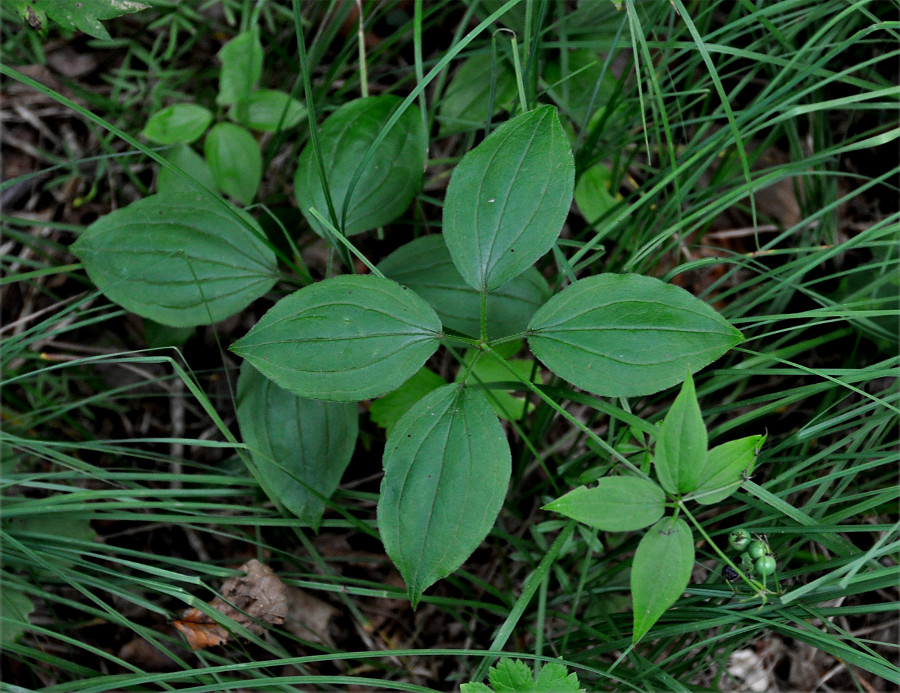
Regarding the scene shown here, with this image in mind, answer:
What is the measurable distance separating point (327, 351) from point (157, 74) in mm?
1350

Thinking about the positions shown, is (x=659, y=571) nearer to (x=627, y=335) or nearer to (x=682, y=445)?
(x=682, y=445)

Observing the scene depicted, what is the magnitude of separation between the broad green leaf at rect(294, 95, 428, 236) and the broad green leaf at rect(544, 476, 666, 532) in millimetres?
824

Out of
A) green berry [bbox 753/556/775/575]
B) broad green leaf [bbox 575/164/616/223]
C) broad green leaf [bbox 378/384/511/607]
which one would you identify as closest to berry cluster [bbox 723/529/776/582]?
green berry [bbox 753/556/775/575]

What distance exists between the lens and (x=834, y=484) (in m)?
1.42

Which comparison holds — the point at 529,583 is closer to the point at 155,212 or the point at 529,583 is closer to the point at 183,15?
the point at 155,212

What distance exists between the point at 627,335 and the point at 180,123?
1.38 meters

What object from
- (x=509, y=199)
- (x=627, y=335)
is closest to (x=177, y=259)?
(x=509, y=199)

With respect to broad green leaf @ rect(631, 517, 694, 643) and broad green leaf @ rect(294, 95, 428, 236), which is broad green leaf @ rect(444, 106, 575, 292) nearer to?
broad green leaf @ rect(294, 95, 428, 236)

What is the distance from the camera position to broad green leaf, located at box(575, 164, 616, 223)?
70.7 inches

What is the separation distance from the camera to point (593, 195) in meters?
1.80

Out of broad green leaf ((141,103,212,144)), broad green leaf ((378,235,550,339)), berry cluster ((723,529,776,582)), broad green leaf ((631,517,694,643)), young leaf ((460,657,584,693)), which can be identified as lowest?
young leaf ((460,657,584,693))

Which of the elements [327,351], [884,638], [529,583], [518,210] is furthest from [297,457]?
[884,638]

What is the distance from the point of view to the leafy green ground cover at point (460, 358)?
1189 millimetres

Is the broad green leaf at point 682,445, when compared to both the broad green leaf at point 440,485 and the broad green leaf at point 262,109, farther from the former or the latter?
the broad green leaf at point 262,109
